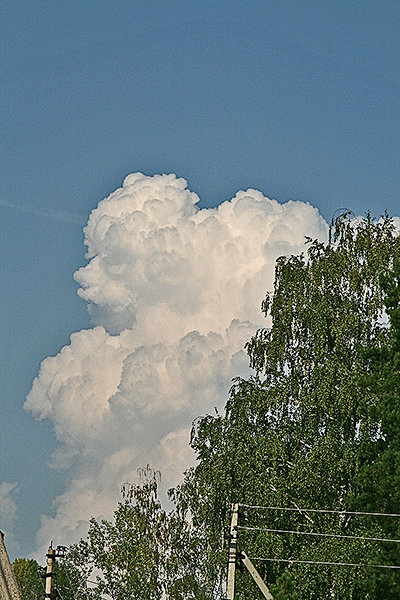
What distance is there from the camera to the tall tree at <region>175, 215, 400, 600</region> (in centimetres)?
3011

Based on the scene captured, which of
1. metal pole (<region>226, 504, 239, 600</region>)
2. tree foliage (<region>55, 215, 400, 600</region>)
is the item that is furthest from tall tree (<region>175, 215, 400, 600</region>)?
metal pole (<region>226, 504, 239, 600</region>)

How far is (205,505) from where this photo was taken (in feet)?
113

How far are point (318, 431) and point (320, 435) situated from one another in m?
0.14

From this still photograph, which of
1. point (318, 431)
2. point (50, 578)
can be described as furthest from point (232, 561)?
point (318, 431)

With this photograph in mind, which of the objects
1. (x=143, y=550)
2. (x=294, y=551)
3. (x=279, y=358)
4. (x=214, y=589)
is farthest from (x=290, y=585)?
(x=143, y=550)

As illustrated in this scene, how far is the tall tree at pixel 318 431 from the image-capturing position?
30109mm

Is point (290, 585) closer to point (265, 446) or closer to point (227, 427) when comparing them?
point (265, 446)

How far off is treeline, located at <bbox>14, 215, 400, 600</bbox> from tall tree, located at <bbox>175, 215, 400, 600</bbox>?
42 mm

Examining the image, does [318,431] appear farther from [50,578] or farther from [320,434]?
[50,578]

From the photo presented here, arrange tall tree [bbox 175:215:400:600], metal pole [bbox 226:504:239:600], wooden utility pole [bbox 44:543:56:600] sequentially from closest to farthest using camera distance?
metal pole [bbox 226:504:239:600]
wooden utility pole [bbox 44:543:56:600]
tall tree [bbox 175:215:400:600]

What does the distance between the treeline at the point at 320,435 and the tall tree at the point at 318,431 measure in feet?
0.14

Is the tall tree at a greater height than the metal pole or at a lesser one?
greater

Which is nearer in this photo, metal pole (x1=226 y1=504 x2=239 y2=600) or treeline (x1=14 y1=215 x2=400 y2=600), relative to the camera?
metal pole (x1=226 y1=504 x2=239 y2=600)

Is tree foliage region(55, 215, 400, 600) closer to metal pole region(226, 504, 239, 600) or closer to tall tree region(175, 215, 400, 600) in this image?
tall tree region(175, 215, 400, 600)
